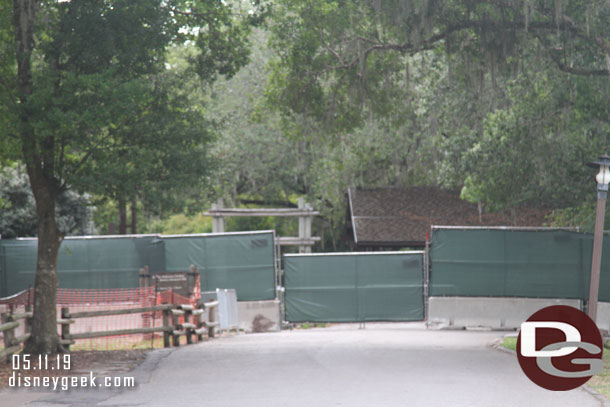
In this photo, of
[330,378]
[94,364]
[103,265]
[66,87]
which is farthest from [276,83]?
[330,378]

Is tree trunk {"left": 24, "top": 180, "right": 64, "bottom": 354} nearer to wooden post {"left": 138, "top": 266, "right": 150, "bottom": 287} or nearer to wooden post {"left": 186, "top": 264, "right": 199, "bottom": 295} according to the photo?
wooden post {"left": 186, "top": 264, "right": 199, "bottom": 295}

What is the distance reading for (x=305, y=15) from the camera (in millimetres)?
17047

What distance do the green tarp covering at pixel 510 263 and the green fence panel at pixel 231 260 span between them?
15.3 feet

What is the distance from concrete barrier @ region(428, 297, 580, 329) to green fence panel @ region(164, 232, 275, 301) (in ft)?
15.4

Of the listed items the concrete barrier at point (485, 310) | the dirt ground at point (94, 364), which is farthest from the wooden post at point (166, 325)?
the concrete barrier at point (485, 310)

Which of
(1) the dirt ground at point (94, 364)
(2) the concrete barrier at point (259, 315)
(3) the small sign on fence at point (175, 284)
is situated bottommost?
(2) the concrete barrier at point (259, 315)

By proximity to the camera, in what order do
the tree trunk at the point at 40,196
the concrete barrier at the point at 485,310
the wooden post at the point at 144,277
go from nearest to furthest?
1. the tree trunk at the point at 40,196
2. the wooden post at the point at 144,277
3. the concrete barrier at the point at 485,310

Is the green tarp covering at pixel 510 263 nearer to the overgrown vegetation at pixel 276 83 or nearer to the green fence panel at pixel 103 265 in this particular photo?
the overgrown vegetation at pixel 276 83

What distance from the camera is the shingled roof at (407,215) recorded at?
3109 centimetres

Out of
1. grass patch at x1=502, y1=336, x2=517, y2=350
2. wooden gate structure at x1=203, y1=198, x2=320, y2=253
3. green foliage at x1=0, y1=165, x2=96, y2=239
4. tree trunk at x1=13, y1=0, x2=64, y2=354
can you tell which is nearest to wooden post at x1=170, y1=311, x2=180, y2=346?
tree trunk at x1=13, y1=0, x2=64, y2=354

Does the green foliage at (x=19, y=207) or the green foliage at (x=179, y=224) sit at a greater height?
the green foliage at (x=19, y=207)

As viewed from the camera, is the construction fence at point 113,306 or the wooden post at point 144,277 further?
the wooden post at point 144,277

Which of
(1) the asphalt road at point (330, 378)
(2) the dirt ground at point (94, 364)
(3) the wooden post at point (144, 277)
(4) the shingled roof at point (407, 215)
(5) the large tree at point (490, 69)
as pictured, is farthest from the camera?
(4) the shingled roof at point (407, 215)

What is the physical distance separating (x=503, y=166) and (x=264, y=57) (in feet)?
64.1
